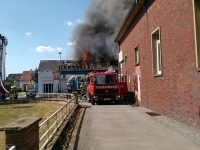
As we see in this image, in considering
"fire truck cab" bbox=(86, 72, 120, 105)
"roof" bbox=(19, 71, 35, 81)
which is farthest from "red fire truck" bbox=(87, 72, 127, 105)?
"roof" bbox=(19, 71, 35, 81)

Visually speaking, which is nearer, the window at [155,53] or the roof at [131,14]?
the window at [155,53]

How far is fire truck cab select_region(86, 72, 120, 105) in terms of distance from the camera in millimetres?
18219

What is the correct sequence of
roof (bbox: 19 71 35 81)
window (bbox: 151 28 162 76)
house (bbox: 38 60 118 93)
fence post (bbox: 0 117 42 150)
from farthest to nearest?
1. roof (bbox: 19 71 35 81)
2. house (bbox: 38 60 118 93)
3. window (bbox: 151 28 162 76)
4. fence post (bbox: 0 117 42 150)

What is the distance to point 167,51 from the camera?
10.2 meters

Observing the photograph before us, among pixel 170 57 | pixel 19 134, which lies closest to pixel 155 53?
pixel 170 57

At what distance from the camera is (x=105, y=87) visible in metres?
18.4

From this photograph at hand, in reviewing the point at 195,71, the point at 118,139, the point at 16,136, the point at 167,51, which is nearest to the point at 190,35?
the point at 195,71

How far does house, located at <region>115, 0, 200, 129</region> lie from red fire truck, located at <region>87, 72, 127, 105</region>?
2.54m

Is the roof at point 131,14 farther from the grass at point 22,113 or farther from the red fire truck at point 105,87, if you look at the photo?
the grass at point 22,113

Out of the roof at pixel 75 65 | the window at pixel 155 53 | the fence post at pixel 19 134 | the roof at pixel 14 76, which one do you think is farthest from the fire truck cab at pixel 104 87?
the roof at pixel 14 76

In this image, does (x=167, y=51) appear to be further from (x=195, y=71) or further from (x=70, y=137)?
(x=70, y=137)

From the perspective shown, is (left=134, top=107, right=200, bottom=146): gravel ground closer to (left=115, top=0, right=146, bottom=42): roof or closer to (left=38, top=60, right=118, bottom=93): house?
(left=115, top=0, right=146, bottom=42): roof

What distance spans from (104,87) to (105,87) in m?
0.07

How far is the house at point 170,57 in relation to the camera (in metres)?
7.66
